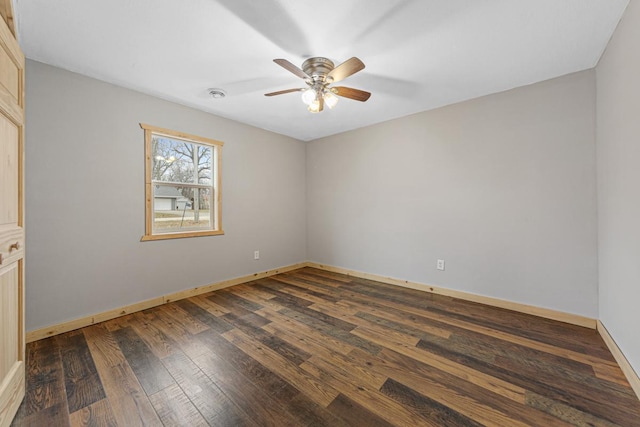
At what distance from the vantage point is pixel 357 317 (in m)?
2.60

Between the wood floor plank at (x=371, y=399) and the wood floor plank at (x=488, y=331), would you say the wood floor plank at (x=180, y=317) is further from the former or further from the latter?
the wood floor plank at (x=488, y=331)

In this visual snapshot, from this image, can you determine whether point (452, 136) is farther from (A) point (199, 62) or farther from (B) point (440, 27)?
(A) point (199, 62)

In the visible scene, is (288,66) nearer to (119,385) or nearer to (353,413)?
(353,413)

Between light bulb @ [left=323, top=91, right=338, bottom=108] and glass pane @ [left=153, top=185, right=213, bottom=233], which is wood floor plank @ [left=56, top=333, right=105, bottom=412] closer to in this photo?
glass pane @ [left=153, top=185, right=213, bottom=233]

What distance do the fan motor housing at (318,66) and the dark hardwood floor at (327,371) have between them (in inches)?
91.6

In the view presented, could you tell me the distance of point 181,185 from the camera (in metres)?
3.23

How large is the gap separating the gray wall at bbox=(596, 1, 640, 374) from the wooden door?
11.7ft

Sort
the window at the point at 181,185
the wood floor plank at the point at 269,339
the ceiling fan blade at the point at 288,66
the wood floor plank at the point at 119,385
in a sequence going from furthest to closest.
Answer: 1. the window at the point at 181,185
2. the wood floor plank at the point at 269,339
3. the ceiling fan blade at the point at 288,66
4. the wood floor plank at the point at 119,385

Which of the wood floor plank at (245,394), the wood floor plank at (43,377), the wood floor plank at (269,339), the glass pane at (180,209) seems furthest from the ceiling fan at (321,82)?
the wood floor plank at (43,377)

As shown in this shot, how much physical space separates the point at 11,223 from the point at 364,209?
358 cm

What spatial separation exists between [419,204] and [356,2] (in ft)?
8.13

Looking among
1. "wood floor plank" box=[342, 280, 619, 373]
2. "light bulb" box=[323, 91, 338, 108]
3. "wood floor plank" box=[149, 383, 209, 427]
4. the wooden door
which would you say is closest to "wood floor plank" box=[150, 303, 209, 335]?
"wood floor plank" box=[149, 383, 209, 427]

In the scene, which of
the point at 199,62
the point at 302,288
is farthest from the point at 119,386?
the point at 199,62

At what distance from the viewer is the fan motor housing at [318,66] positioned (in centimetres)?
215
